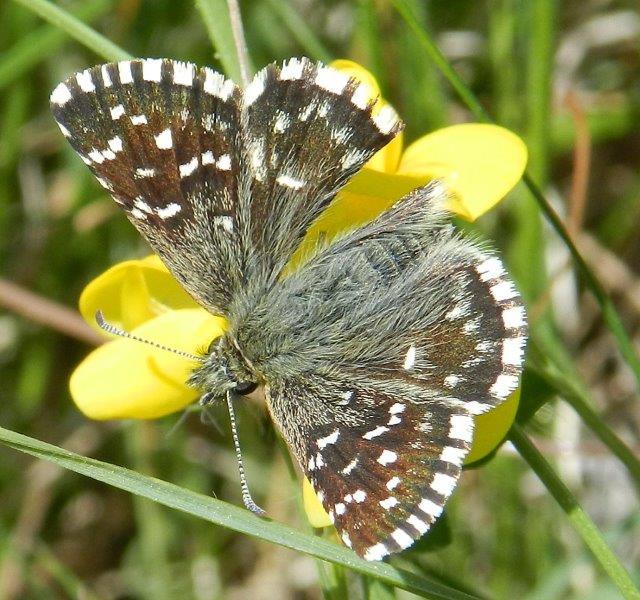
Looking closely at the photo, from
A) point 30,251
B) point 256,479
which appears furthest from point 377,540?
point 30,251

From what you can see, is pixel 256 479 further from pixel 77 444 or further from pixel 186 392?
pixel 186 392

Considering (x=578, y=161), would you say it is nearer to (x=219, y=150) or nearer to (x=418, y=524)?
(x=219, y=150)

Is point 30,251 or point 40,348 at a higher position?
point 30,251

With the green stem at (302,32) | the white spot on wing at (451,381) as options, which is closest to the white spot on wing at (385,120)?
the white spot on wing at (451,381)

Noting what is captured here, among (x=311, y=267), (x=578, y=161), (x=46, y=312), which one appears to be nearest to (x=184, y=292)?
(x=311, y=267)

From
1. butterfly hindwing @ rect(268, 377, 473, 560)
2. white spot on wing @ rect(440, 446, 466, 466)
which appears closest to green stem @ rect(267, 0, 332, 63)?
butterfly hindwing @ rect(268, 377, 473, 560)

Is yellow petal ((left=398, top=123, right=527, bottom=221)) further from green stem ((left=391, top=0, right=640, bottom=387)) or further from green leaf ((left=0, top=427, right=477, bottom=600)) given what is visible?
green leaf ((left=0, top=427, right=477, bottom=600))
